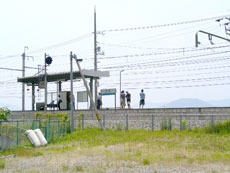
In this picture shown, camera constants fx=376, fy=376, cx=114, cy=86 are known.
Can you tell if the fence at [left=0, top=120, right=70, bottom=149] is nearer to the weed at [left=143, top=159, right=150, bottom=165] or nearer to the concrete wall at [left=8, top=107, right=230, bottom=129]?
the concrete wall at [left=8, top=107, right=230, bottom=129]

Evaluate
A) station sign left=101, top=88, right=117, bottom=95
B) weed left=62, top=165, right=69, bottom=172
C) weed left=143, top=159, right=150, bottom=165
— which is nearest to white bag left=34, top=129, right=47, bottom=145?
weed left=62, top=165, right=69, bottom=172

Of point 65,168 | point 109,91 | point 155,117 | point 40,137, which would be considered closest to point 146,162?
point 65,168

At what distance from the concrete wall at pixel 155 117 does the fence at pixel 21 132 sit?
3213 mm

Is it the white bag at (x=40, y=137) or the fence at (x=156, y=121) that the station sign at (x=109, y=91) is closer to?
the fence at (x=156, y=121)

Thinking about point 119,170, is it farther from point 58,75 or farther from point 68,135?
point 58,75

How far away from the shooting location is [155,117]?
23.9 meters

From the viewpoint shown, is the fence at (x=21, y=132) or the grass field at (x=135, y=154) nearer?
the grass field at (x=135, y=154)

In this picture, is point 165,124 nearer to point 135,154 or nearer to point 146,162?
point 135,154

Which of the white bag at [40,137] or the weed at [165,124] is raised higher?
the weed at [165,124]

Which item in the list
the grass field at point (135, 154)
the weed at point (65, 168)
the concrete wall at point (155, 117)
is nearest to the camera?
the weed at point (65, 168)

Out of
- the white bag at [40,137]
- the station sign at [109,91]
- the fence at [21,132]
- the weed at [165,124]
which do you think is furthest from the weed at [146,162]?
the station sign at [109,91]

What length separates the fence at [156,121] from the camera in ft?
71.3

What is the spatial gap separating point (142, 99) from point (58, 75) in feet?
24.1

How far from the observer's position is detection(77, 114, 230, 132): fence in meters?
21.7
